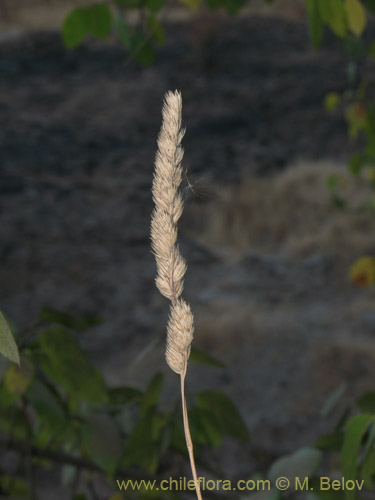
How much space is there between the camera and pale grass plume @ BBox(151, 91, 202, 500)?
1.31 feet

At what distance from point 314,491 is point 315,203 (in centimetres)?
492

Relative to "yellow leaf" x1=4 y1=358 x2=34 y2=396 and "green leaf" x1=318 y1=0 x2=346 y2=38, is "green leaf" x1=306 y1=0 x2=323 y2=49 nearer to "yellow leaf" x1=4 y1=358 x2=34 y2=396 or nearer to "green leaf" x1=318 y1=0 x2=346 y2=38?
"green leaf" x1=318 y1=0 x2=346 y2=38

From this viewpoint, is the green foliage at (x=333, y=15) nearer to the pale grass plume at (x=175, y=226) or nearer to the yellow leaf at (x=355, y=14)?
the yellow leaf at (x=355, y=14)

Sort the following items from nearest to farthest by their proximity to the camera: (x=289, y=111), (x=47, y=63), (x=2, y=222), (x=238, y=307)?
(x=238, y=307), (x=2, y=222), (x=289, y=111), (x=47, y=63)

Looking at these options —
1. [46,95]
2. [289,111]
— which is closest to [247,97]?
[289,111]

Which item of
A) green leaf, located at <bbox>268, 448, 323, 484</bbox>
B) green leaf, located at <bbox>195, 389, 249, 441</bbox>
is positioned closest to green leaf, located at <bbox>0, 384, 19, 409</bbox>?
green leaf, located at <bbox>195, 389, 249, 441</bbox>

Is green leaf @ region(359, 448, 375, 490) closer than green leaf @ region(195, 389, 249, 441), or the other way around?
green leaf @ region(359, 448, 375, 490)

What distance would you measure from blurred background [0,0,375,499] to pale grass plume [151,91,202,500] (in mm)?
86

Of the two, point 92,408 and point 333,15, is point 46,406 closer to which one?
point 92,408

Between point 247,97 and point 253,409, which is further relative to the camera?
point 247,97

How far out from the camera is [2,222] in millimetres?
4957

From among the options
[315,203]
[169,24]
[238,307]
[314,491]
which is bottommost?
[169,24]

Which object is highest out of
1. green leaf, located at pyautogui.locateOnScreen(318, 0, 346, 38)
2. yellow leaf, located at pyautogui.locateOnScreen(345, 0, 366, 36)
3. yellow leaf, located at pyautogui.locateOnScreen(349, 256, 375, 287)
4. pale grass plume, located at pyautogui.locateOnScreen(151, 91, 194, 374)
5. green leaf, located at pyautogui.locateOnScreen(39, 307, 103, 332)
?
pale grass plume, located at pyautogui.locateOnScreen(151, 91, 194, 374)

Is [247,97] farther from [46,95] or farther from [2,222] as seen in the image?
[2,222]
